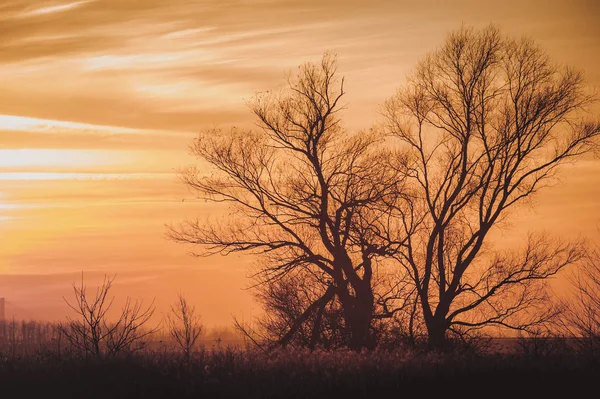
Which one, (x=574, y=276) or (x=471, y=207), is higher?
(x=471, y=207)

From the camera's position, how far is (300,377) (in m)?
14.9

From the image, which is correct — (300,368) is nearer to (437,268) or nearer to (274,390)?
(274,390)

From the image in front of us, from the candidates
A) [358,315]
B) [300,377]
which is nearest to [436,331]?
[358,315]

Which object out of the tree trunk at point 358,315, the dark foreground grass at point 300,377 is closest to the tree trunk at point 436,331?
the tree trunk at point 358,315

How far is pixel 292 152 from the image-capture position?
88.0 feet

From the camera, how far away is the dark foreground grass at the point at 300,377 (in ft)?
47.9

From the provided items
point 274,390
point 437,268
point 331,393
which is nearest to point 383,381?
point 331,393

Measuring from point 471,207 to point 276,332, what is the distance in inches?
357

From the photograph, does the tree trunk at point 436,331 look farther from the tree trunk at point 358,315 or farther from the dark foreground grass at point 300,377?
the dark foreground grass at point 300,377

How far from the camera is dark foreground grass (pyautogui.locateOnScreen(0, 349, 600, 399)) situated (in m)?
14.6

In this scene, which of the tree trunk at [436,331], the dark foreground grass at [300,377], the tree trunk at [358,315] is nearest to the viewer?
the dark foreground grass at [300,377]

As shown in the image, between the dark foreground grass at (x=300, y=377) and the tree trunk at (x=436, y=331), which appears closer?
the dark foreground grass at (x=300, y=377)

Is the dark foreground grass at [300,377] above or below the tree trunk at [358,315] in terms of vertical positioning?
below

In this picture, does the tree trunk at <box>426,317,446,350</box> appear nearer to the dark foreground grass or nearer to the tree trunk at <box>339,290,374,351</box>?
the tree trunk at <box>339,290,374,351</box>
